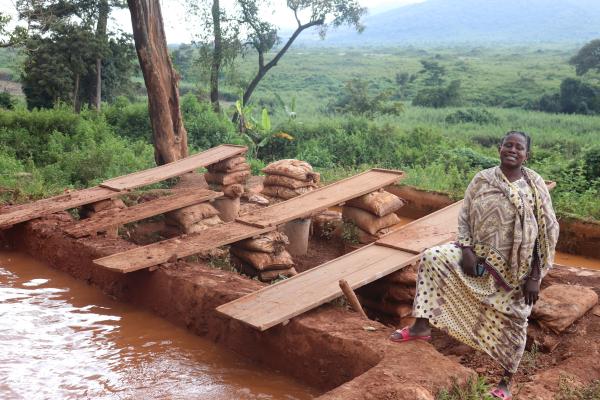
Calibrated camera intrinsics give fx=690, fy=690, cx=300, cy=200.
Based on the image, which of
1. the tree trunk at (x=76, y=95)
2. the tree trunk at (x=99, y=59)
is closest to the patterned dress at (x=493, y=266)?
the tree trunk at (x=76, y=95)

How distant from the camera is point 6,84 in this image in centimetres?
3186

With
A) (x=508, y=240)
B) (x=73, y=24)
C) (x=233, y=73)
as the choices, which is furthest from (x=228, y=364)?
(x=233, y=73)

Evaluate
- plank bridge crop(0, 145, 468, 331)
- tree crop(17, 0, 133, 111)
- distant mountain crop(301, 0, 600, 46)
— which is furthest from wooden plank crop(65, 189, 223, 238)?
distant mountain crop(301, 0, 600, 46)

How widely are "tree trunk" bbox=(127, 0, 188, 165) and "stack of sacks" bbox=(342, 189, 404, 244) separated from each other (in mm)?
3985

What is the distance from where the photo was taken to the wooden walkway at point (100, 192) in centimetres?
722

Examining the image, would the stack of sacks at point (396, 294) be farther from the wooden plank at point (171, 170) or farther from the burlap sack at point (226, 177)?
the burlap sack at point (226, 177)

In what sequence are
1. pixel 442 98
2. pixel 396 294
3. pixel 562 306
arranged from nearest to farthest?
pixel 562 306 < pixel 396 294 < pixel 442 98

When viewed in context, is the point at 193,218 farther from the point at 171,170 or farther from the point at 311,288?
the point at 311,288

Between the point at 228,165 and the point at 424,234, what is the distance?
3.48 metres

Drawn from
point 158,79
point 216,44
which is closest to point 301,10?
point 216,44

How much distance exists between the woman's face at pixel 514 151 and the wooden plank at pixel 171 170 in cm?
464

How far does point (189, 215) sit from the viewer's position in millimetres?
7555

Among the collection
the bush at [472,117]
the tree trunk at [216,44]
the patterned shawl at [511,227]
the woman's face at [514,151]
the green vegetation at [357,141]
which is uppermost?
the tree trunk at [216,44]

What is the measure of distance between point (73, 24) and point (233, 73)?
5.05m
